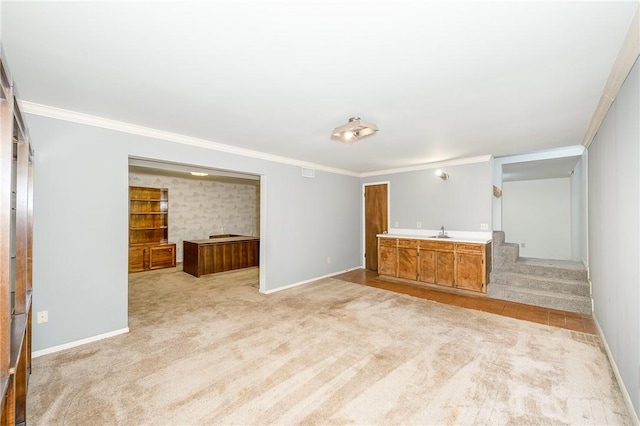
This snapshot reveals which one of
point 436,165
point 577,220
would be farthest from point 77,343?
point 577,220

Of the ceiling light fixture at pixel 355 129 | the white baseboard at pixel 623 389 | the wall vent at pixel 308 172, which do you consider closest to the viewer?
the white baseboard at pixel 623 389

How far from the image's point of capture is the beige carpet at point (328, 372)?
1.88 meters

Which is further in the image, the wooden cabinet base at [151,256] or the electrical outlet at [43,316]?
the wooden cabinet base at [151,256]

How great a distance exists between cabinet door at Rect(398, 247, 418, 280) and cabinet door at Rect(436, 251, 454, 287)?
0.41 metres

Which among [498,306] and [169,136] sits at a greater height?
[169,136]

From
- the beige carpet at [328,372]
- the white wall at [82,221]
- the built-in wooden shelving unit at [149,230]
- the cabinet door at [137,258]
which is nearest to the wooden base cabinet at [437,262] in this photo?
the beige carpet at [328,372]

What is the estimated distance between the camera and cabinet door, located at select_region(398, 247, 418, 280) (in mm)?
5223

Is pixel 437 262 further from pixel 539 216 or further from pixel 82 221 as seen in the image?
pixel 82 221

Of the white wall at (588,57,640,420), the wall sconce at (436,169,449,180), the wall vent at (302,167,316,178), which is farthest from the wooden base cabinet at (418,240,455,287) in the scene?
the wall vent at (302,167,316,178)

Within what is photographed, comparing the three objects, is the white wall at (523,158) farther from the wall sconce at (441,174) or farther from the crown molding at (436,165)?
the wall sconce at (441,174)

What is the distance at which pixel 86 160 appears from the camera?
2904 mm

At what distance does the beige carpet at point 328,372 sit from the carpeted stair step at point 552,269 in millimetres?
1703

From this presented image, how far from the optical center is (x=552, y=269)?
4457mm

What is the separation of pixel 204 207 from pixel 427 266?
241 inches
